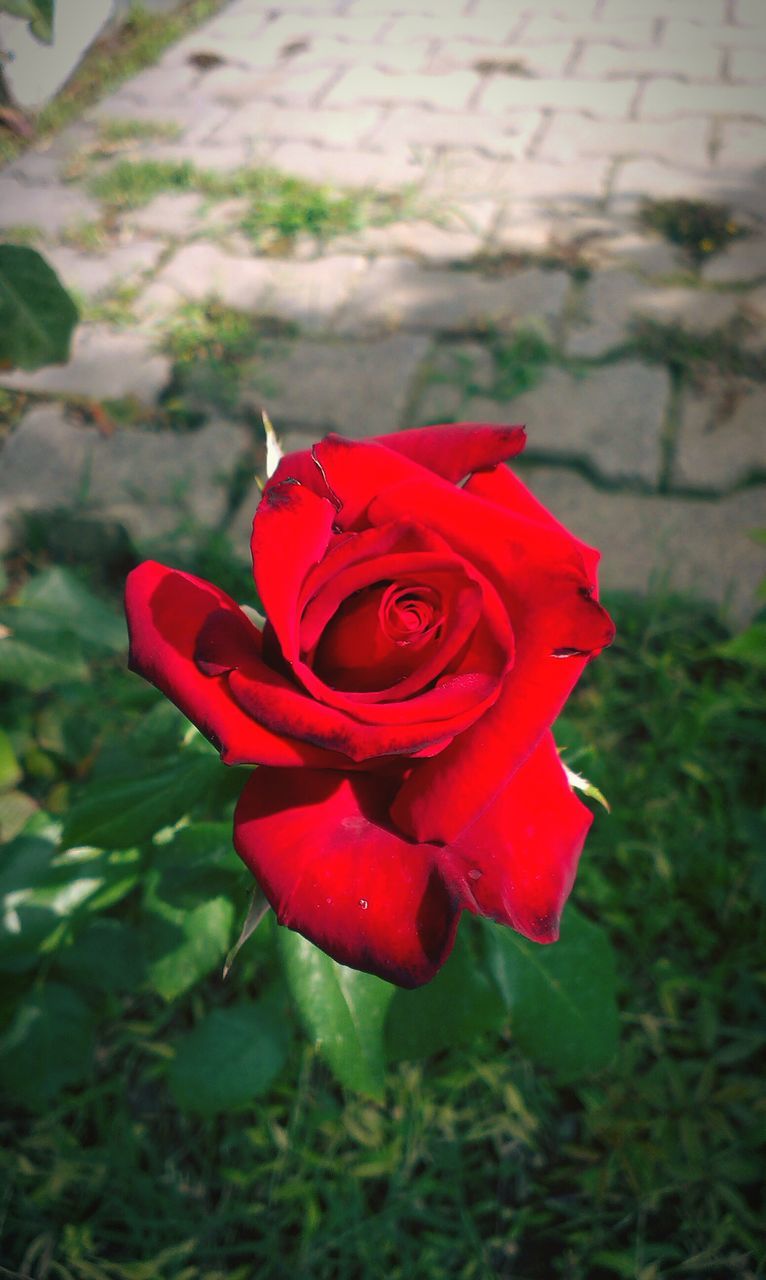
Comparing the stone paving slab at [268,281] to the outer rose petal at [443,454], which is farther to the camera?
the stone paving slab at [268,281]

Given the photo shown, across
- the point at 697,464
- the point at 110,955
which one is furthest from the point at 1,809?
the point at 697,464

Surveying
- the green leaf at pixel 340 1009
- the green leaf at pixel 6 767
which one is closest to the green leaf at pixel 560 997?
the green leaf at pixel 340 1009

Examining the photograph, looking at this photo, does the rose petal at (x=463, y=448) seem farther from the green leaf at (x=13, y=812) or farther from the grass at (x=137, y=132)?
the grass at (x=137, y=132)

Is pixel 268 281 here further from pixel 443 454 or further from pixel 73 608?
pixel 443 454

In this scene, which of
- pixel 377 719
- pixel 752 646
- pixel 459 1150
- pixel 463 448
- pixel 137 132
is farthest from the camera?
pixel 137 132

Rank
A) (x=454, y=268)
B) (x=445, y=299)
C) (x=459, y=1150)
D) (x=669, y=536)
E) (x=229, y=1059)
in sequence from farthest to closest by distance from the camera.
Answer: (x=454, y=268), (x=445, y=299), (x=669, y=536), (x=459, y=1150), (x=229, y=1059)

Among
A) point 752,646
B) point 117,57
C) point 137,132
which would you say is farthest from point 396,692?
point 117,57
